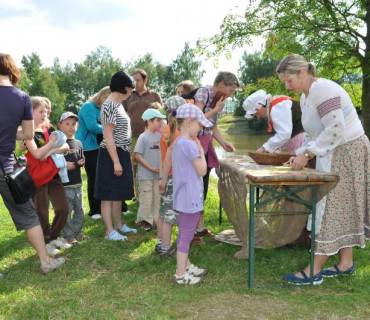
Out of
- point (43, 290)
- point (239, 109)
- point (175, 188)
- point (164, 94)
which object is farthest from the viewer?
point (164, 94)

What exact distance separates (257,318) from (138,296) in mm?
876

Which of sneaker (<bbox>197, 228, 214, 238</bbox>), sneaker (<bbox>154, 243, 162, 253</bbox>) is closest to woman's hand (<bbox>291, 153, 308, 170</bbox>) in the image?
sneaker (<bbox>154, 243, 162, 253</bbox>)

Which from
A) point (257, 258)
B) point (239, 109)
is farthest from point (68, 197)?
point (239, 109)

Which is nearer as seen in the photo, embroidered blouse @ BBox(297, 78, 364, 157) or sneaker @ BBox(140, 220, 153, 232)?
embroidered blouse @ BBox(297, 78, 364, 157)

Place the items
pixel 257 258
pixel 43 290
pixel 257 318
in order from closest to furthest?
pixel 257 318 → pixel 43 290 → pixel 257 258

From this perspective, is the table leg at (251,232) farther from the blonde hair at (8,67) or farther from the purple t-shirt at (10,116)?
the blonde hair at (8,67)

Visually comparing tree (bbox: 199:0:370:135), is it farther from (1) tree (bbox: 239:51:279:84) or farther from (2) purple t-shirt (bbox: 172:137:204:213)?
(1) tree (bbox: 239:51:279:84)

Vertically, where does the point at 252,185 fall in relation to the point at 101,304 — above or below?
above

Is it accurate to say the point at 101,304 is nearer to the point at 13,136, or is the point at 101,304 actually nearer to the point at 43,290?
the point at 43,290

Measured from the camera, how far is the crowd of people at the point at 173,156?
10.1 feet

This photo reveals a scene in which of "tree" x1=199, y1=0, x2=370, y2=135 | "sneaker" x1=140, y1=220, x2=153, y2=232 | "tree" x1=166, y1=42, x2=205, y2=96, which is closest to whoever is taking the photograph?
"sneaker" x1=140, y1=220, x2=153, y2=232

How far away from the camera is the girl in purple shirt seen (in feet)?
10.2

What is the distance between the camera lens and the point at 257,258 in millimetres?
3840

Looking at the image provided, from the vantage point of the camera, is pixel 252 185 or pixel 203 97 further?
pixel 203 97
